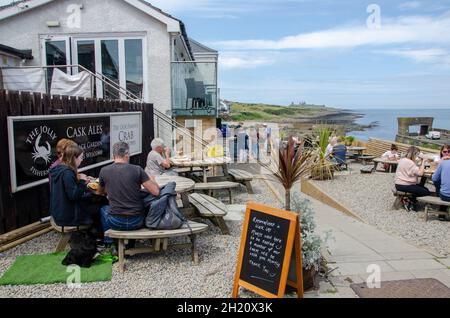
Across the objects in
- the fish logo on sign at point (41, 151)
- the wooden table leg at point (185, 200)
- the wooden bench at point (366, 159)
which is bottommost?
the wooden bench at point (366, 159)

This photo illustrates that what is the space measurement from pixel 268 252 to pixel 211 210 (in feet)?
6.76

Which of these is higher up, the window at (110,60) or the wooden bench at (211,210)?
the window at (110,60)

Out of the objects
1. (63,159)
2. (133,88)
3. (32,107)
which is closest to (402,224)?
(63,159)

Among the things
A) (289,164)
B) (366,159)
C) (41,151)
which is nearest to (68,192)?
(41,151)

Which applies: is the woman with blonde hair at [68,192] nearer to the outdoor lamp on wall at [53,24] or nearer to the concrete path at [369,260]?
the concrete path at [369,260]

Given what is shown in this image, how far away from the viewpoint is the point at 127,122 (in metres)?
8.98

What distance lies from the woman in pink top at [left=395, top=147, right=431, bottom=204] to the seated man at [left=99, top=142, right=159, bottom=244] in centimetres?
563

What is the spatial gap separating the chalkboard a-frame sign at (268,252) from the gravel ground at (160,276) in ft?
0.95

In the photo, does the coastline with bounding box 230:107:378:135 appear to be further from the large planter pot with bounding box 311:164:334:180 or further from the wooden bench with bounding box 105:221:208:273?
the wooden bench with bounding box 105:221:208:273

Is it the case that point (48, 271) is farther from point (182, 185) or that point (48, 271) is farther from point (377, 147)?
point (377, 147)

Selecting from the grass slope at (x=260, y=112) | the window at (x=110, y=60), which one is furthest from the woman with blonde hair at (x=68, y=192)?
the grass slope at (x=260, y=112)

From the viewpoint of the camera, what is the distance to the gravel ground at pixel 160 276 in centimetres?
385

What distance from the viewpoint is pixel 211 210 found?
18.5ft

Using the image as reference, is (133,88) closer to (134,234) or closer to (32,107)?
(32,107)
